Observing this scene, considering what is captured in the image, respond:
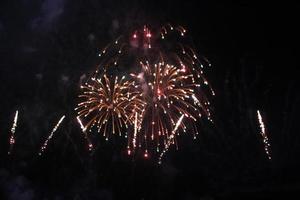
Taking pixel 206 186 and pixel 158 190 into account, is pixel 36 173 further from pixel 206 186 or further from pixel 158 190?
pixel 206 186

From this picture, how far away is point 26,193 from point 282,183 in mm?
19926

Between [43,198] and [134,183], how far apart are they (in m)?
7.27

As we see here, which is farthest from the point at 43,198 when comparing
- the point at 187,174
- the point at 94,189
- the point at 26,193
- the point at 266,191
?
the point at 266,191

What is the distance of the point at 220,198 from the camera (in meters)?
34.7

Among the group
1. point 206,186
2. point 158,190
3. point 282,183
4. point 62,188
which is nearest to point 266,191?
point 282,183

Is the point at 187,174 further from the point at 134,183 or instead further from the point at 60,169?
the point at 60,169

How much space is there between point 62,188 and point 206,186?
11.5m

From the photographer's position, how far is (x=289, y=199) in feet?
105

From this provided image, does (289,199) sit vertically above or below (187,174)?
below

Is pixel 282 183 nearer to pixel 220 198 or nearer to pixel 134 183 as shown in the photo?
pixel 220 198

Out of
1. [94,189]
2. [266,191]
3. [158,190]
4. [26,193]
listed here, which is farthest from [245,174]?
[26,193]

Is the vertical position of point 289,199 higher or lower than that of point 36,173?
lower

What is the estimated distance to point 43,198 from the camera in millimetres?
33500

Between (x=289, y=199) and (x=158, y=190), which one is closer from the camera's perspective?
(x=289, y=199)
